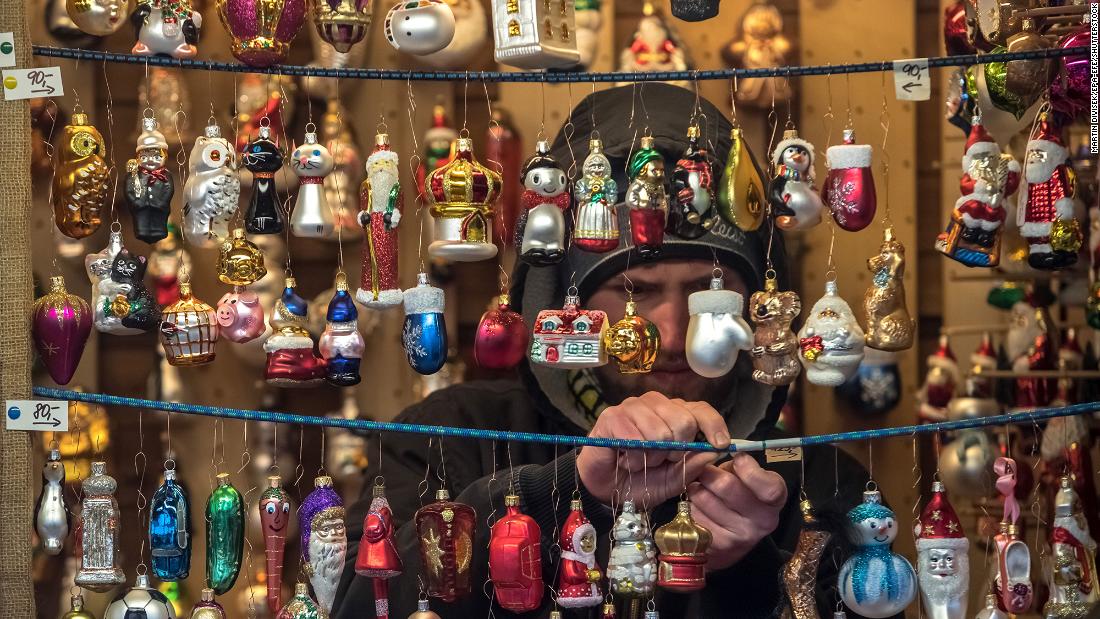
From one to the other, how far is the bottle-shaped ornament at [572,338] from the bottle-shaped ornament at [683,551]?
28 centimetres

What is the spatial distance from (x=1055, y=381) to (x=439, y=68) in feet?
5.11

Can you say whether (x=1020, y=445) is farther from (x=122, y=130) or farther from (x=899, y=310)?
(x=122, y=130)

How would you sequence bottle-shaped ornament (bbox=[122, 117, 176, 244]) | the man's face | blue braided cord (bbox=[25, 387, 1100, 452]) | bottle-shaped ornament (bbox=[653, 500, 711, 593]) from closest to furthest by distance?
1. blue braided cord (bbox=[25, 387, 1100, 452])
2. bottle-shaped ornament (bbox=[653, 500, 711, 593])
3. bottle-shaped ornament (bbox=[122, 117, 176, 244])
4. the man's face

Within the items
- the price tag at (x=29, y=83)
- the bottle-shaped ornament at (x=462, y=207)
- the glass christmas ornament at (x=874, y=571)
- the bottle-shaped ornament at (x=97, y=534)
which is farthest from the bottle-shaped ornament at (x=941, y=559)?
the price tag at (x=29, y=83)

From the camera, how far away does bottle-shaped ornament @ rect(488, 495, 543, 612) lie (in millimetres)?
2246

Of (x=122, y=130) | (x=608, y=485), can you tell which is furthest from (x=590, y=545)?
(x=122, y=130)

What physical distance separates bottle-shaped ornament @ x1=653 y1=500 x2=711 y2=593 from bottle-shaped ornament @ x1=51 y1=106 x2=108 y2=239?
1045 millimetres

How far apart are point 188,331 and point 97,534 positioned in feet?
1.17

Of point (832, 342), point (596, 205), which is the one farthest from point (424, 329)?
point (832, 342)

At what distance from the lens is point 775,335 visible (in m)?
2.31

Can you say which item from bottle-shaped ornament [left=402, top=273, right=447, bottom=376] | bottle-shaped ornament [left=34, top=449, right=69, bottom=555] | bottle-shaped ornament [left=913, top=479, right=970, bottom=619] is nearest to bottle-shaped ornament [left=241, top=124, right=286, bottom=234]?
bottle-shaped ornament [left=402, top=273, right=447, bottom=376]

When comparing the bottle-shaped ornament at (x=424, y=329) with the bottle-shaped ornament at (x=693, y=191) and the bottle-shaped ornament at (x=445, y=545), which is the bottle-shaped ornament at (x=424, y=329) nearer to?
the bottle-shaped ornament at (x=445, y=545)

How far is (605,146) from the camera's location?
2691 millimetres

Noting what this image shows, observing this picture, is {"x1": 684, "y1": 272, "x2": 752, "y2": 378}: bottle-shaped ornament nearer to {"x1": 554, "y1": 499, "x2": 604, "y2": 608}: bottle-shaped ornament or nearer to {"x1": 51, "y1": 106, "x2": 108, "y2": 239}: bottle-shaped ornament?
Answer: {"x1": 554, "y1": 499, "x2": 604, "y2": 608}: bottle-shaped ornament
